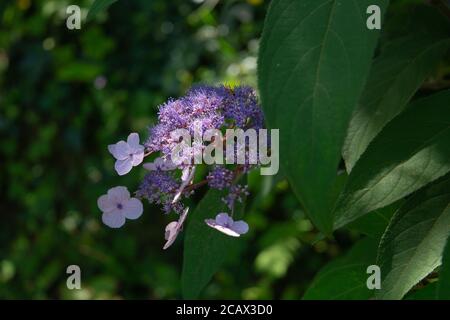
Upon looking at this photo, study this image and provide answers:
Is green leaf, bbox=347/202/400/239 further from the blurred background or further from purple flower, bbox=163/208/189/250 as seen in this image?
the blurred background

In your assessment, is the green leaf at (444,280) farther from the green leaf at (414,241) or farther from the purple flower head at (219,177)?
the purple flower head at (219,177)

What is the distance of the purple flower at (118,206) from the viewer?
0.79 metres

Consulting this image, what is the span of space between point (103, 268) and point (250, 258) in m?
0.59

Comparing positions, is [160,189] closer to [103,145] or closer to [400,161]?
[400,161]

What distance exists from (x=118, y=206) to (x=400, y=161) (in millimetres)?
316

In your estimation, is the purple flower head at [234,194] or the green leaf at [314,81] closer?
the green leaf at [314,81]

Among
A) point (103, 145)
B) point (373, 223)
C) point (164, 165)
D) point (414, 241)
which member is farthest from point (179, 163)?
point (103, 145)

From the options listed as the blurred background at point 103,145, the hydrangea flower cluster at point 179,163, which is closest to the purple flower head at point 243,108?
the hydrangea flower cluster at point 179,163

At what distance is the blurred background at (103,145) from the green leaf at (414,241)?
1768mm

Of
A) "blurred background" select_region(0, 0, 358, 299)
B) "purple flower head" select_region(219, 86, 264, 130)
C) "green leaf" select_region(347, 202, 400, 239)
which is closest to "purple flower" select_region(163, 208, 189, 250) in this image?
"purple flower head" select_region(219, 86, 264, 130)

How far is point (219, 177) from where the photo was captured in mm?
778

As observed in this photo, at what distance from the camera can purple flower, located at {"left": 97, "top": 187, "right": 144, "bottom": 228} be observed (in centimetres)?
79

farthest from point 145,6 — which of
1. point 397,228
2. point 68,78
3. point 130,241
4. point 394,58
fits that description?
point 397,228
